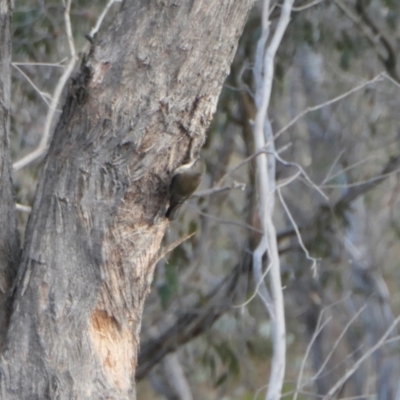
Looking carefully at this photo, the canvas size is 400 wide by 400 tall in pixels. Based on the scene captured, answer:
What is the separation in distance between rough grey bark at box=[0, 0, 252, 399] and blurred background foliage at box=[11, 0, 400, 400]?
7.12 ft

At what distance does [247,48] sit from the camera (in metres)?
3.96

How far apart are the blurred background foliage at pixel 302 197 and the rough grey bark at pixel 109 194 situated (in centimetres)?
217

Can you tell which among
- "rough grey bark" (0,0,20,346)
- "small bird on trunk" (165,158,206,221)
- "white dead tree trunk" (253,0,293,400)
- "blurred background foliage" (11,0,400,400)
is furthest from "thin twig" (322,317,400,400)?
"rough grey bark" (0,0,20,346)

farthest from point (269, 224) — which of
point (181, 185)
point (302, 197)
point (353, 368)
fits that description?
point (302, 197)

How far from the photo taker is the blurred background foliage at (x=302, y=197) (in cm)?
399

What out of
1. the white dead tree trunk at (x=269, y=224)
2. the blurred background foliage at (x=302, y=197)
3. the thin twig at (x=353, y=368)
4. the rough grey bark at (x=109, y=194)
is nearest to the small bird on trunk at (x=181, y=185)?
the rough grey bark at (x=109, y=194)

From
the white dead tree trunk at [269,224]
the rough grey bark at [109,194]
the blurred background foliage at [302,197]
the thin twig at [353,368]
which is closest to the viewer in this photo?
the rough grey bark at [109,194]

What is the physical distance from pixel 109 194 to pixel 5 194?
26cm

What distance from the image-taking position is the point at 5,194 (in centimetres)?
167

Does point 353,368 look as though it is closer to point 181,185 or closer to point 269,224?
point 269,224

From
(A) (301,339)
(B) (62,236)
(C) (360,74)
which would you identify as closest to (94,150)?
(B) (62,236)

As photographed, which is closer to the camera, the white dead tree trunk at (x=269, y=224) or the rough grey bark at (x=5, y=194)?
the rough grey bark at (x=5, y=194)

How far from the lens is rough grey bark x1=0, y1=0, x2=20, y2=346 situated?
5.28 feet

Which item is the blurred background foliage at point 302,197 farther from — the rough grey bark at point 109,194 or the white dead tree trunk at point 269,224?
the rough grey bark at point 109,194
